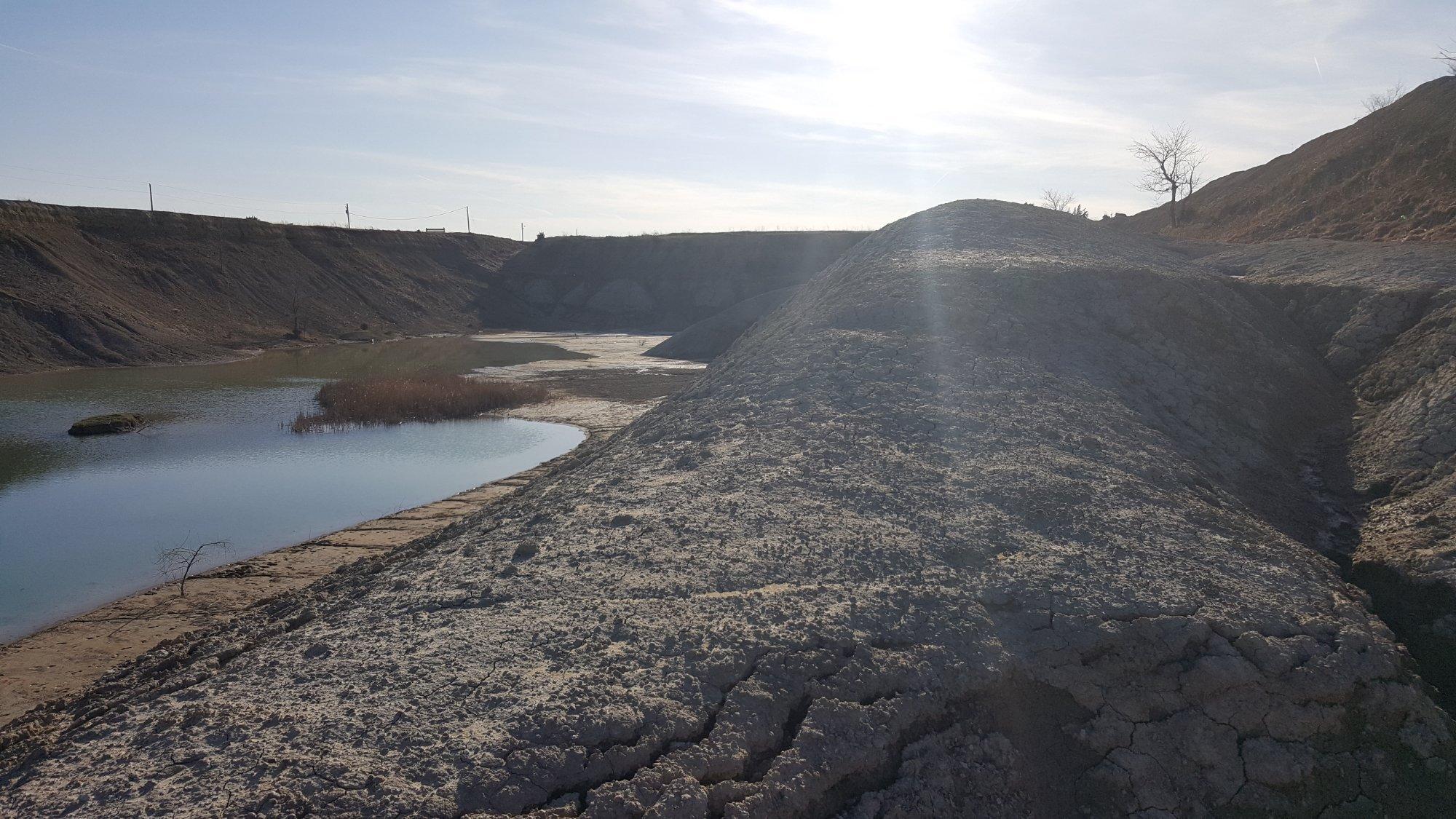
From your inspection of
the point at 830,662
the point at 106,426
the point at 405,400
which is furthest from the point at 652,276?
the point at 830,662

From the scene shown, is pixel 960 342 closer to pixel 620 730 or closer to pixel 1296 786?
pixel 1296 786

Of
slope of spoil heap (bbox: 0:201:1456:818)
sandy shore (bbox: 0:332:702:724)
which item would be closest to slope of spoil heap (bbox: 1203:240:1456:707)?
slope of spoil heap (bbox: 0:201:1456:818)

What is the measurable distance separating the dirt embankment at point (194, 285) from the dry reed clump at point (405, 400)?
43.0ft

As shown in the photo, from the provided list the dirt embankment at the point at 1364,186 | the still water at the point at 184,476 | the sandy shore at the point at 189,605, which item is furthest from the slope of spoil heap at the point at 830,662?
the dirt embankment at the point at 1364,186

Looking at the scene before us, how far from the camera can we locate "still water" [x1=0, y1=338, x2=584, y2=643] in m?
9.24

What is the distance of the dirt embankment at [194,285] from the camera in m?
28.4

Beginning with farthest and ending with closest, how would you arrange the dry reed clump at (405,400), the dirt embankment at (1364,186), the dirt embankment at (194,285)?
1. the dirt embankment at (194,285)
2. the dry reed clump at (405,400)
3. the dirt embankment at (1364,186)

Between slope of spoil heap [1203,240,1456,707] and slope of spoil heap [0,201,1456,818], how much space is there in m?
0.39

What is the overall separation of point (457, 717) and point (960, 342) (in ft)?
18.3

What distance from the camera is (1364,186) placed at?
18781 mm

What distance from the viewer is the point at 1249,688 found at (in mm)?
3943

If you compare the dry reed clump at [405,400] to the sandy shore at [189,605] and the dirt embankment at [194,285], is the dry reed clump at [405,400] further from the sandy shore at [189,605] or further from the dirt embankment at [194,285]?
the dirt embankment at [194,285]

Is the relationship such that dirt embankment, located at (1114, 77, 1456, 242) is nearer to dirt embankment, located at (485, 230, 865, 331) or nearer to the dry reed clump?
the dry reed clump

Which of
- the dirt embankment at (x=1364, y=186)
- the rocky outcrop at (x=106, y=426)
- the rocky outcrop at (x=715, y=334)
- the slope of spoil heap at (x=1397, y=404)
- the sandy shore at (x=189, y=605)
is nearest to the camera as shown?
the slope of spoil heap at (x=1397, y=404)
